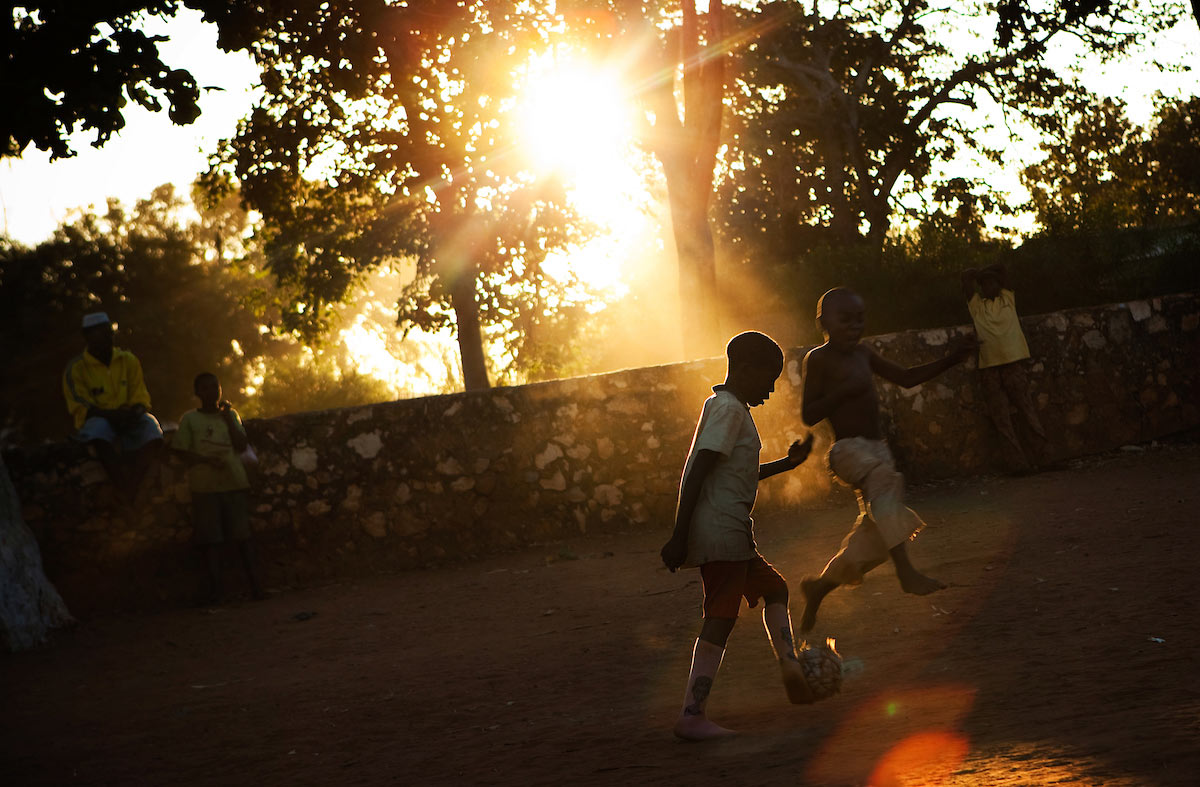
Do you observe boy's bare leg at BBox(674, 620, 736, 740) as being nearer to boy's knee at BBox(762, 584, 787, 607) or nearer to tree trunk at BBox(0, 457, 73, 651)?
boy's knee at BBox(762, 584, 787, 607)

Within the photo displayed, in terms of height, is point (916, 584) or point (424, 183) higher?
point (424, 183)

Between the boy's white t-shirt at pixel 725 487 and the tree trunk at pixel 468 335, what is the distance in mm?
18283

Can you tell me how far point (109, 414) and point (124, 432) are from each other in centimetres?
18

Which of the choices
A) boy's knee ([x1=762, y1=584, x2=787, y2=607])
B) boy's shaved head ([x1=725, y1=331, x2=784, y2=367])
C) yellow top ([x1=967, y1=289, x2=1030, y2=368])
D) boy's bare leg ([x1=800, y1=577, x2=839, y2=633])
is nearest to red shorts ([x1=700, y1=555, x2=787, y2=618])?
boy's knee ([x1=762, y1=584, x2=787, y2=607])

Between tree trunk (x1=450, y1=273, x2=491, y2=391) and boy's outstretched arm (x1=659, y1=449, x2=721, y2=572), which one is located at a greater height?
tree trunk (x1=450, y1=273, x2=491, y2=391)

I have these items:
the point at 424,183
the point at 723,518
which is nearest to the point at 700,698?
the point at 723,518

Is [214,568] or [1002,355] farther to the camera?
[1002,355]

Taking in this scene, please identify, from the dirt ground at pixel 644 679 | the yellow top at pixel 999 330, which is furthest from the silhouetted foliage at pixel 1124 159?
the dirt ground at pixel 644 679

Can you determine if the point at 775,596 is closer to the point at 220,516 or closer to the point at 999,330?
the point at 220,516

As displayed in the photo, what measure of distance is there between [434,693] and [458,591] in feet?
9.90

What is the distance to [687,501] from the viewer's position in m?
4.09

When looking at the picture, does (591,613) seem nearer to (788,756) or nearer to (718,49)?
(788,756)

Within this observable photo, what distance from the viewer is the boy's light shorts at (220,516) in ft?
29.2

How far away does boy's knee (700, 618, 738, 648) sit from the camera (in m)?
4.14
